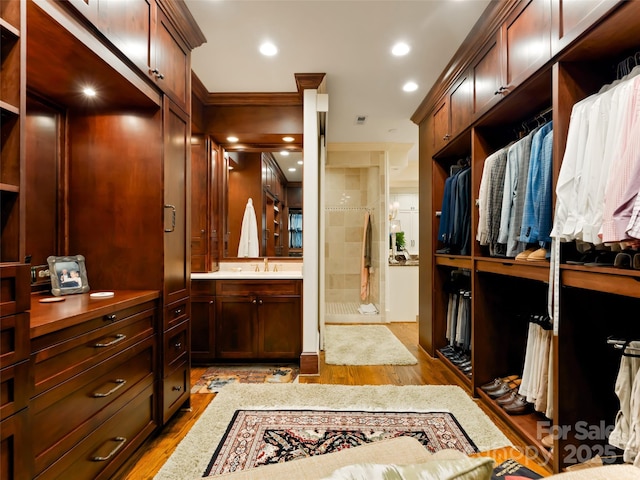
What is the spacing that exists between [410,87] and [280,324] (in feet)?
8.37

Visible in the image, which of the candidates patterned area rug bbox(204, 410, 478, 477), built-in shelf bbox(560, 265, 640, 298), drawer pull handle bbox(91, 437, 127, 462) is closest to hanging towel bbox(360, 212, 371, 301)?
patterned area rug bbox(204, 410, 478, 477)

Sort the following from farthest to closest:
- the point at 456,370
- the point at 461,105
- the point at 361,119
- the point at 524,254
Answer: the point at 361,119 < the point at 456,370 < the point at 461,105 < the point at 524,254

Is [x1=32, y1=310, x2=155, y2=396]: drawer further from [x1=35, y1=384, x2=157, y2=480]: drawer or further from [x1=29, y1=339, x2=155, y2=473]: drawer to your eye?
[x1=35, y1=384, x2=157, y2=480]: drawer

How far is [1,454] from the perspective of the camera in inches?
37.7

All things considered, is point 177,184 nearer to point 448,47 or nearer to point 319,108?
point 319,108

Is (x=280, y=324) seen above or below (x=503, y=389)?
above

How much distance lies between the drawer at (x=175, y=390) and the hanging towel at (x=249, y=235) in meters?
1.61

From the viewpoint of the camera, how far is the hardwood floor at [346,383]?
1.64 metres

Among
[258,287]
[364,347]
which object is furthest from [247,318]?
[364,347]

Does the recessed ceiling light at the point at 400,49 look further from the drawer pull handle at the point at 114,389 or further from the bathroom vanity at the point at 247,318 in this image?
the drawer pull handle at the point at 114,389

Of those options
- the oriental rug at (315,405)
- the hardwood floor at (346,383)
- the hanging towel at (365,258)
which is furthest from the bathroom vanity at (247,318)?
the hanging towel at (365,258)

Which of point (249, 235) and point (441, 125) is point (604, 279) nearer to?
point (441, 125)

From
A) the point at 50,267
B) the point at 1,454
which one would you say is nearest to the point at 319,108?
the point at 50,267

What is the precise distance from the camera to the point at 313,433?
6.22 feet
